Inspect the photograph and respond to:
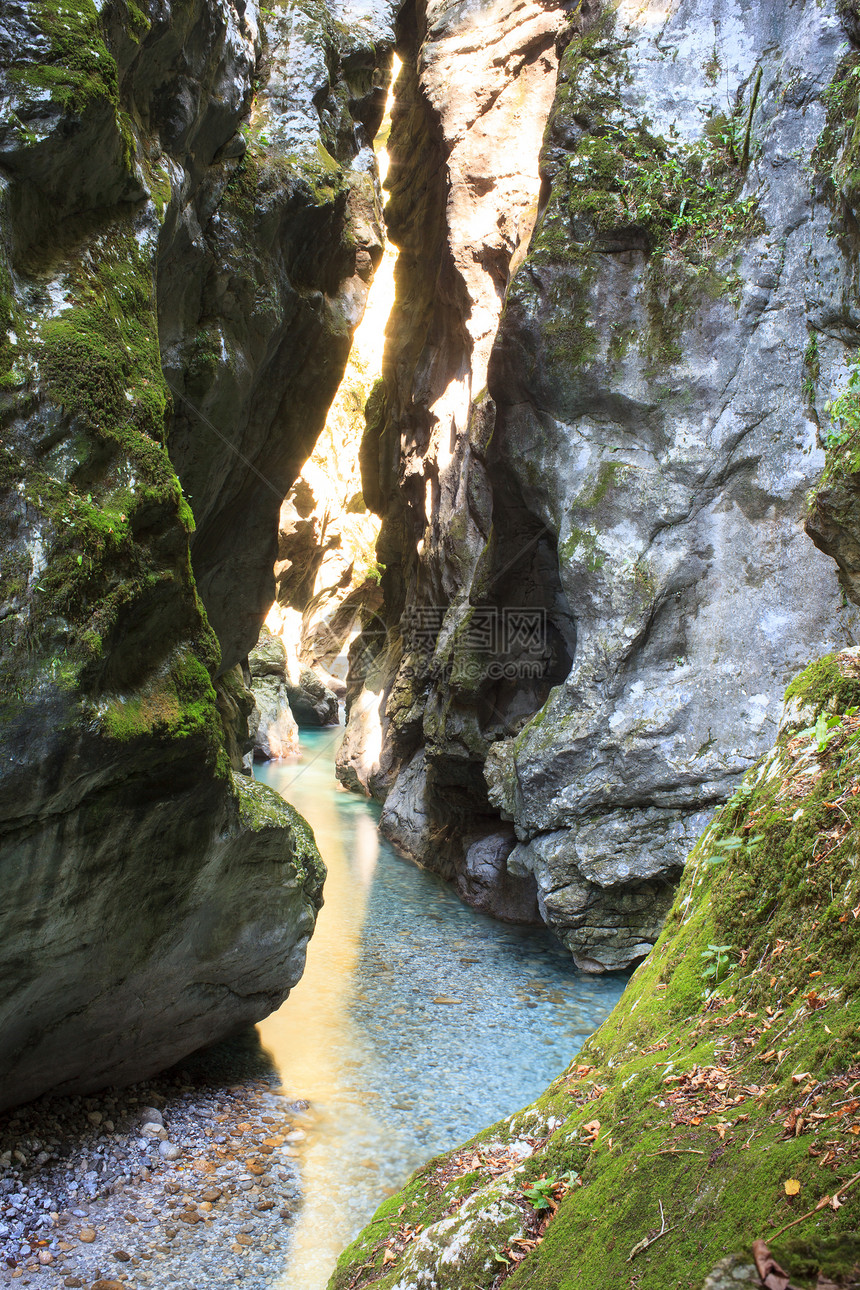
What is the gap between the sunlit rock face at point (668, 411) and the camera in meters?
9.34

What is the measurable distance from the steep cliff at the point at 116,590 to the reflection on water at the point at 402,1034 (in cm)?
124

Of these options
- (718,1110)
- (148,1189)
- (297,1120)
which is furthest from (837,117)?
(148,1189)

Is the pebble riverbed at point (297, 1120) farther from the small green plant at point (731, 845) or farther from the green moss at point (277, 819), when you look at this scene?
the small green plant at point (731, 845)

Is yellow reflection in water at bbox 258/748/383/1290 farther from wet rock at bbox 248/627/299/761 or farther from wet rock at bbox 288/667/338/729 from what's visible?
wet rock at bbox 288/667/338/729

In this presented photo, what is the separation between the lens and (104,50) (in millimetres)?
4574

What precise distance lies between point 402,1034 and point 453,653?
22.3 ft

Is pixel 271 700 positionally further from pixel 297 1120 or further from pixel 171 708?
pixel 171 708

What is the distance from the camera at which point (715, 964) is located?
2.83 metres

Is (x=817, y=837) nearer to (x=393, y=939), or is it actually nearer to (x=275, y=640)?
(x=393, y=939)

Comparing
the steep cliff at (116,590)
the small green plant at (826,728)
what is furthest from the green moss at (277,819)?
the small green plant at (826,728)

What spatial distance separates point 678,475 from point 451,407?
7033 mm

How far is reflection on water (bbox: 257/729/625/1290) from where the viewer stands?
18.6ft

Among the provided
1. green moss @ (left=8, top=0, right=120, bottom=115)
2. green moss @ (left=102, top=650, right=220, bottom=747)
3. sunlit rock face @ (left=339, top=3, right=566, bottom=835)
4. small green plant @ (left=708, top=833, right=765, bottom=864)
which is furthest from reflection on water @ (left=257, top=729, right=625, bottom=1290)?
green moss @ (left=8, top=0, right=120, bottom=115)

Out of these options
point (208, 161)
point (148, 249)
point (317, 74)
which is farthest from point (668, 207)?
point (148, 249)
